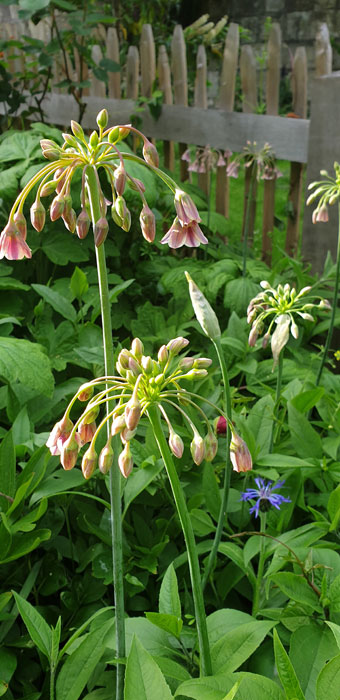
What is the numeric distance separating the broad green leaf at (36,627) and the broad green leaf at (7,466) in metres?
0.38

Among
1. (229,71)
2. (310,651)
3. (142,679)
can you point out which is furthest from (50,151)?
(229,71)

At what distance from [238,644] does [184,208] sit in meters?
0.85

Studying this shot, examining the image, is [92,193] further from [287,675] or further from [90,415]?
[287,675]

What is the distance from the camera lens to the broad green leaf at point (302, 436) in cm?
200

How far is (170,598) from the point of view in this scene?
56.2 inches

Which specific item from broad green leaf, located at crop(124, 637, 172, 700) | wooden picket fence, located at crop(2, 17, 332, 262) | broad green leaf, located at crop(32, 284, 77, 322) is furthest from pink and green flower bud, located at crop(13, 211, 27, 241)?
wooden picket fence, located at crop(2, 17, 332, 262)

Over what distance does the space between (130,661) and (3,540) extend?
642 mm

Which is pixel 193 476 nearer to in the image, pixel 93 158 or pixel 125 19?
pixel 93 158

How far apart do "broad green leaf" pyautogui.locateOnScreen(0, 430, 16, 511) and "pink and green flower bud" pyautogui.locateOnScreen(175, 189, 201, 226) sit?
0.89 m

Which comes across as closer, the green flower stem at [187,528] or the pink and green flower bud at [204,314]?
the green flower stem at [187,528]

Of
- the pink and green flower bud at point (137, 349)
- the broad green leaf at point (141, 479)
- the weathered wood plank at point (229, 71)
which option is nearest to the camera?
the pink and green flower bud at point (137, 349)

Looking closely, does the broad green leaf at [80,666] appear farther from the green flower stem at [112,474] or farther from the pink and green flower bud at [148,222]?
the pink and green flower bud at [148,222]

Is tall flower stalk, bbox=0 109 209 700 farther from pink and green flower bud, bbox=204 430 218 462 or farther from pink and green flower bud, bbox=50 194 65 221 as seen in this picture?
pink and green flower bud, bbox=204 430 218 462

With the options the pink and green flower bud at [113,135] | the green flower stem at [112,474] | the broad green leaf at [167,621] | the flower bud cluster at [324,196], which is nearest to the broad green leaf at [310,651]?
the broad green leaf at [167,621]
